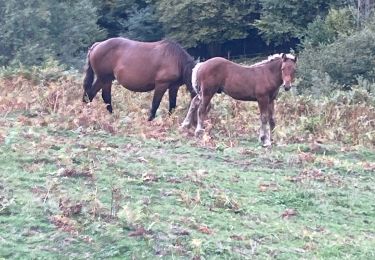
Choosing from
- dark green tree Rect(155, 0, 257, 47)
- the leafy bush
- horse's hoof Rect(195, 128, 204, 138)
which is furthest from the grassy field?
dark green tree Rect(155, 0, 257, 47)

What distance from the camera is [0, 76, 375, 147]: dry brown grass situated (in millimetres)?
10641

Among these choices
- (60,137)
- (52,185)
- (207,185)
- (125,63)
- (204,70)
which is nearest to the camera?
(52,185)

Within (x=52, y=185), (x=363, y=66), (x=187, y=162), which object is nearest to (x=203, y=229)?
(x=52, y=185)

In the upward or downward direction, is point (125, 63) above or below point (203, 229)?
above

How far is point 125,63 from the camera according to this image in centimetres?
1265

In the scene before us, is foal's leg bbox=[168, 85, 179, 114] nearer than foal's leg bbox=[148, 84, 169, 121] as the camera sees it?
No

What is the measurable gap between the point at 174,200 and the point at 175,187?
497 mm

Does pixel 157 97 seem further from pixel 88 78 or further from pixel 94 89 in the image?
pixel 88 78

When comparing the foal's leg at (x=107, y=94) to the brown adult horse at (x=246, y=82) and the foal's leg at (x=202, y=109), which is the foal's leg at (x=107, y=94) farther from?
the foal's leg at (x=202, y=109)

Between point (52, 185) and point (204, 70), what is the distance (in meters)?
5.06

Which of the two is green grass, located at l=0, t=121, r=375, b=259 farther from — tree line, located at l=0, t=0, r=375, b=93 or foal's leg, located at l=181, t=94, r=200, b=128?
tree line, located at l=0, t=0, r=375, b=93

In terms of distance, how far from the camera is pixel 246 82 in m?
11.1

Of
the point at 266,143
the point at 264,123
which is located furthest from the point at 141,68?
the point at 266,143

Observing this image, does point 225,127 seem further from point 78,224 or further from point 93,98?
point 78,224
